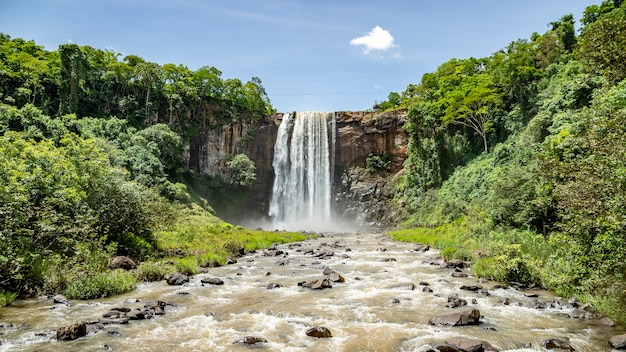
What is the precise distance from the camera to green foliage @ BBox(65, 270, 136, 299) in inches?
476

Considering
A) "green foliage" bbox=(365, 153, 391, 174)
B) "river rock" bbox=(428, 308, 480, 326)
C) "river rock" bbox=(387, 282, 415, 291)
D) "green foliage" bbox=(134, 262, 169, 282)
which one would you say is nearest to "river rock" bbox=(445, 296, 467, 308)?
"river rock" bbox=(428, 308, 480, 326)

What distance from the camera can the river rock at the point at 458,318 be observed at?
9602 millimetres

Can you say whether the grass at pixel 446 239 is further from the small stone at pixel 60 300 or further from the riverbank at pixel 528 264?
the small stone at pixel 60 300

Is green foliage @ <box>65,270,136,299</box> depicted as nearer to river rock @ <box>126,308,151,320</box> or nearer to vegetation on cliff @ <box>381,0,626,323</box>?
river rock @ <box>126,308,151,320</box>

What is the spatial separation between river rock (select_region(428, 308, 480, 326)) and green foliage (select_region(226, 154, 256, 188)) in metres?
45.2

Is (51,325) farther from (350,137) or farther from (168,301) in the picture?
(350,137)

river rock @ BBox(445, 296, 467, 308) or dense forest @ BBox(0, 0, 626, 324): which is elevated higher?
dense forest @ BBox(0, 0, 626, 324)

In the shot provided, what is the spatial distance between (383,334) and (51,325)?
829 cm

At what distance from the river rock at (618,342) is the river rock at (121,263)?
16.5m

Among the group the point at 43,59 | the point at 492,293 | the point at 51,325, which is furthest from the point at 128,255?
the point at 43,59

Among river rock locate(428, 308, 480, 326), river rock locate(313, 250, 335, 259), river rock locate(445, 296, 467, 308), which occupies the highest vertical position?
river rock locate(428, 308, 480, 326)

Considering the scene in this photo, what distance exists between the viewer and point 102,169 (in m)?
18.1

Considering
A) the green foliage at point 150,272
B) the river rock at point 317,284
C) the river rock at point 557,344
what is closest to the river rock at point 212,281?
the green foliage at point 150,272

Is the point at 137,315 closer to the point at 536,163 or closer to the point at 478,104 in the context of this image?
the point at 536,163
